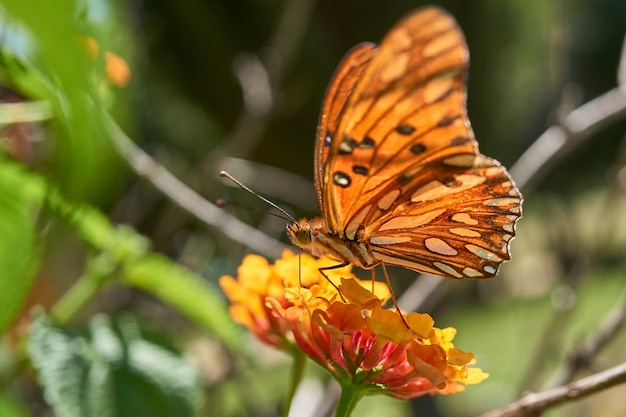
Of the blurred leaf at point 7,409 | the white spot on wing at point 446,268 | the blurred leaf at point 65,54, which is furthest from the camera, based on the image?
the white spot on wing at point 446,268

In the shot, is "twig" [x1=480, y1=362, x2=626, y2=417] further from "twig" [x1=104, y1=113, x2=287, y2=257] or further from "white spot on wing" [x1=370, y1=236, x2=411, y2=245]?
"twig" [x1=104, y1=113, x2=287, y2=257]

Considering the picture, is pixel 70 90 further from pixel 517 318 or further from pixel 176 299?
pixel 517 318

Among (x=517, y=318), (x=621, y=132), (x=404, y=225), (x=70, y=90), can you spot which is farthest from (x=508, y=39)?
(x=70, y=90)

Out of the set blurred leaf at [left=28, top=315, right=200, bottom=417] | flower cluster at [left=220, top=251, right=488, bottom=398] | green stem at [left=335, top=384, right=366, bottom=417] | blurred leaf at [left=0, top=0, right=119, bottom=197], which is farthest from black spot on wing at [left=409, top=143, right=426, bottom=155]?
blurred leaf at [left=0, top=0, right=119, bottom=197]

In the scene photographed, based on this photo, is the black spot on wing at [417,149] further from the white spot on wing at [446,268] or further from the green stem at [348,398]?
the green stem at [348,398]

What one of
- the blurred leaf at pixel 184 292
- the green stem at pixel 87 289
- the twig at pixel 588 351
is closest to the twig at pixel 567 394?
the twig at pixel 588 351

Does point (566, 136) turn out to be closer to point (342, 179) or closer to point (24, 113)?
point (342, 179)
